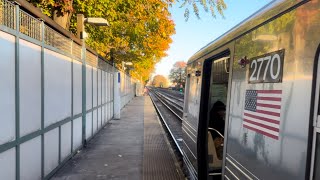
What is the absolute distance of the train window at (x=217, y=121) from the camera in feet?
19.3

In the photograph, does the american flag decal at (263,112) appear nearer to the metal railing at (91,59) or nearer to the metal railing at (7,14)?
the metal railing at (7,14)

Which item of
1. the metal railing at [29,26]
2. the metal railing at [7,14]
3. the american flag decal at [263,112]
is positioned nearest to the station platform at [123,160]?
the metal railing at [29,26]

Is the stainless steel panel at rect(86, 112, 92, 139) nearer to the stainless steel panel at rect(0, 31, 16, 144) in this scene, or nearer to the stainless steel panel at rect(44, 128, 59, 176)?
the stainless steel panel at rect(44, 128, 59, 176)

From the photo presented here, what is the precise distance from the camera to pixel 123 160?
8.88 meters

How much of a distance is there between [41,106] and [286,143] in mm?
4869

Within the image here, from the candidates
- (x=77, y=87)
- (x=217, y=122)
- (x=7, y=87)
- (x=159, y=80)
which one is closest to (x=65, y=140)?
(x=77, y=87)

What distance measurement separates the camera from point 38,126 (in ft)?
19.9

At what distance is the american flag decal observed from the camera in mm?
2512

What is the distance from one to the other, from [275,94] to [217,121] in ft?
11.9

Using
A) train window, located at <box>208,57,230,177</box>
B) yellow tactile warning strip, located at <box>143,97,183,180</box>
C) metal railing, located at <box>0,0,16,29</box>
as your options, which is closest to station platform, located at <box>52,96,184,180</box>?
yellow tactile warning strip, located at <box>143,97,183,180</box>

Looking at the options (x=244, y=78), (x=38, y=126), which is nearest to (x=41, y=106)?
(x=38, y=126)

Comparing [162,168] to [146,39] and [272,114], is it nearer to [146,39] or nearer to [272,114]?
[272,114]

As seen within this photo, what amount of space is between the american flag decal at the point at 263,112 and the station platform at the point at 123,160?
A: 455 cm

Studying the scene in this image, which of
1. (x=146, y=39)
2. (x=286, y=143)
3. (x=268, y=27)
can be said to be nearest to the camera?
(x=286, y=143)
